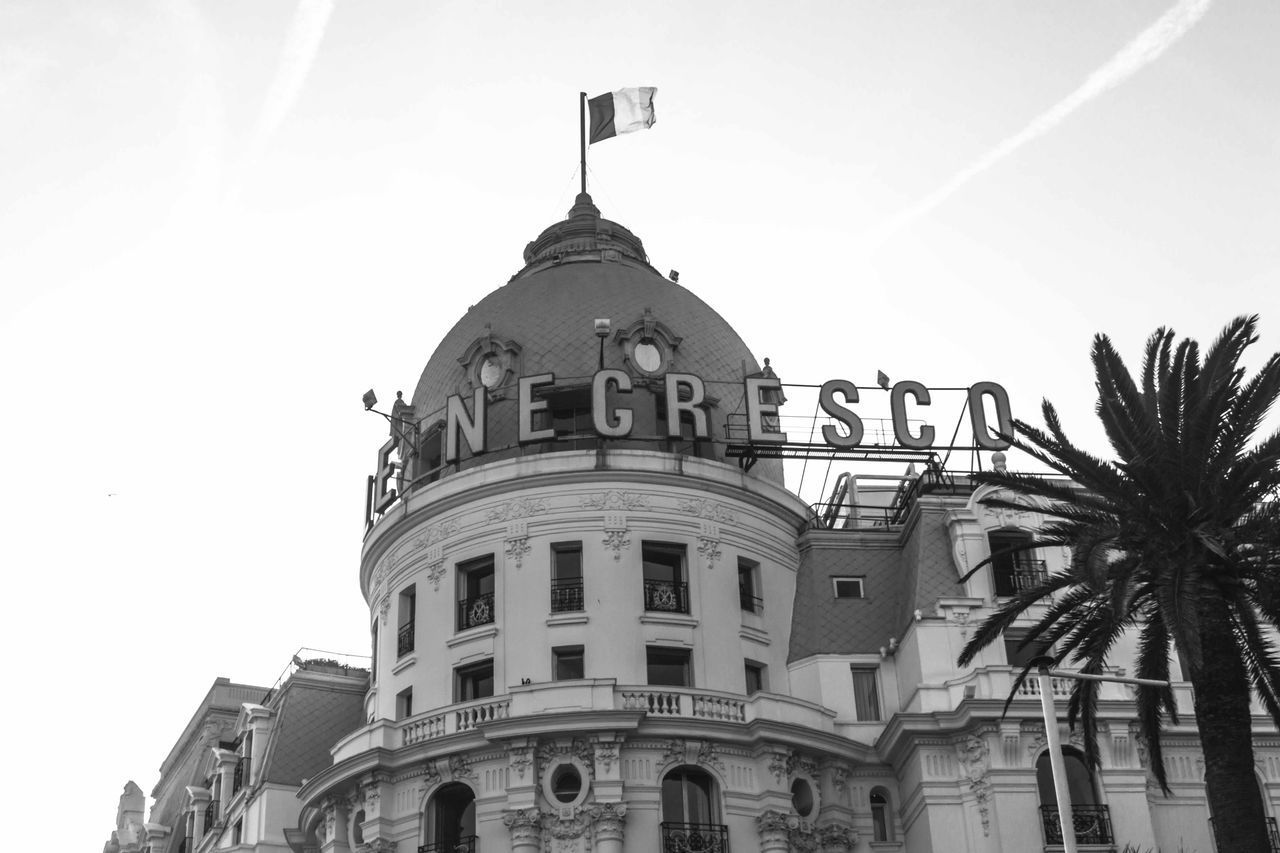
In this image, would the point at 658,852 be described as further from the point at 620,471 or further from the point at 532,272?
the point at 532,272

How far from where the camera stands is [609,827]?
156 ft

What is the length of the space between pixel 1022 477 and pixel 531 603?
18340 millimetres

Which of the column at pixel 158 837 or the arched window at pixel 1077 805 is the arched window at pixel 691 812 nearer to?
the arched window at pixel 1077 805

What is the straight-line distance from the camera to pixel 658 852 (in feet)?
157

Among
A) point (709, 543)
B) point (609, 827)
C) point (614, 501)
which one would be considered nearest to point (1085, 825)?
point (609, 827)

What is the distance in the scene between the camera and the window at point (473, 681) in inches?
2083

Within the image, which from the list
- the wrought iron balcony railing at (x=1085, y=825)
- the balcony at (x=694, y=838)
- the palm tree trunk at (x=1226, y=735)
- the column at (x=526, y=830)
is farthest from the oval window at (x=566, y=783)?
the palm tree trunk at (x=1226, y=735)

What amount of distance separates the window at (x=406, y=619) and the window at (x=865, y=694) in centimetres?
1463

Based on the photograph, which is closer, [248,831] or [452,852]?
[452,852]

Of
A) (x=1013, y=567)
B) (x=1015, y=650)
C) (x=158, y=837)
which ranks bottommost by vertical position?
(x=158, y=837)

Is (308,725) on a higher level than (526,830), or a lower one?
higher

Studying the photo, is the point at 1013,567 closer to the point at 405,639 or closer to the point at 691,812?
the point at 691,812

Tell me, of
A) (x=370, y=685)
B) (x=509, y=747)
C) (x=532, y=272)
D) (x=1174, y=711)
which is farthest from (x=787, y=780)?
(x=532, y=272)

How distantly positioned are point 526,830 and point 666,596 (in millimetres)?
9226
